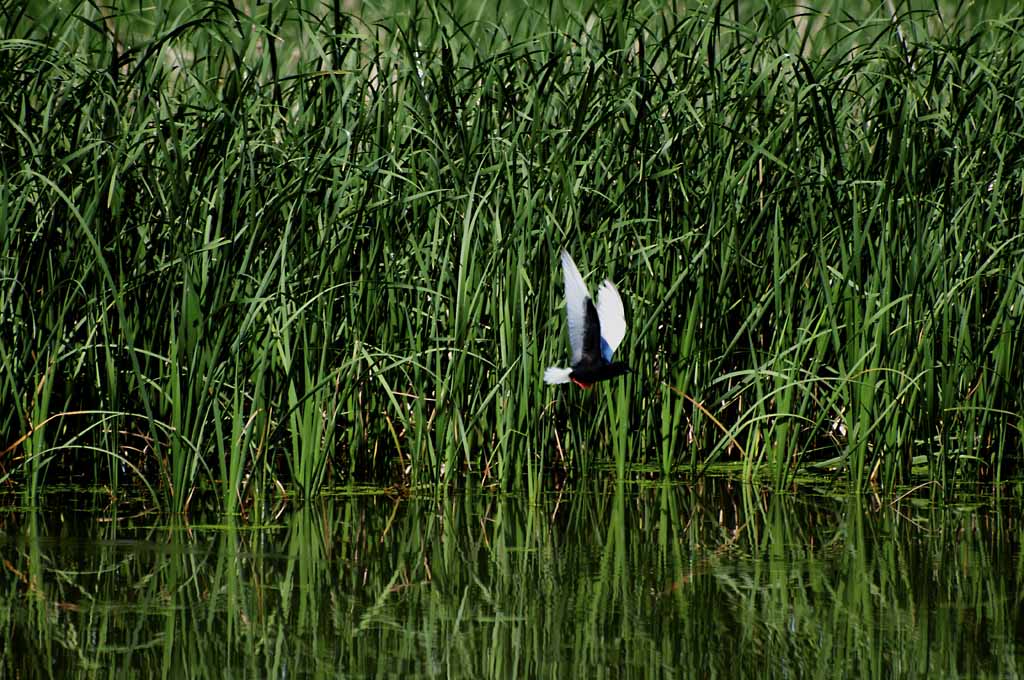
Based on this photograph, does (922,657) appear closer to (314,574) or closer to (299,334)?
(314,574)

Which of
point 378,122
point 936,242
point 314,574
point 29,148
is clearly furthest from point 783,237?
point 29,148

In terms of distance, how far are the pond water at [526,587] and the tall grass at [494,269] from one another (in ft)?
0.64

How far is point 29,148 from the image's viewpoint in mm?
4254

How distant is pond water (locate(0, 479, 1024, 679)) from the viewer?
105 inches

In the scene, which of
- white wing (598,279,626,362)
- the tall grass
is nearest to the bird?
white wing (598,279,626,362)

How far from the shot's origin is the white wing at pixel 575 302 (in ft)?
11.8

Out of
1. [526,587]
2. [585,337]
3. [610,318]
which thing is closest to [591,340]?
[585,337]

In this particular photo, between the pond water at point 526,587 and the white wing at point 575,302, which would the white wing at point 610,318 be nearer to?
the white wing at point 575,302

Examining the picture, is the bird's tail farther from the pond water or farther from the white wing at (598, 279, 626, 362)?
the pond water

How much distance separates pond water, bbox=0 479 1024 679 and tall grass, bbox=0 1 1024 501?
0.19 metres

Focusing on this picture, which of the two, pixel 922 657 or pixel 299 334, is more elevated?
pixel 299 334

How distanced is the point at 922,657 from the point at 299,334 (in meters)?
1.98

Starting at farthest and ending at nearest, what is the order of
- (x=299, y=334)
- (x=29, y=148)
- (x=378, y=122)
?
(x=378, y=122) → (x=29, y=148) → (x=299, y=334)

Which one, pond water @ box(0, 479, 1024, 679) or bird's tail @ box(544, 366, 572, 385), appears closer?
pond water @ box(0, 479, 1024, 679)
